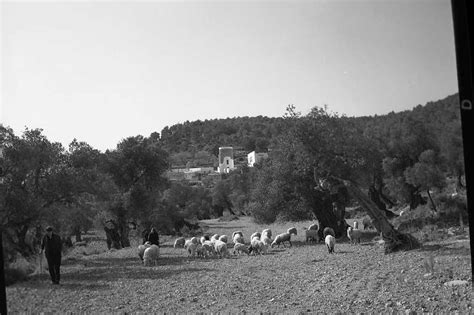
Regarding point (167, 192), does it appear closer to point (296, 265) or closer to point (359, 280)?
point (296, 265)

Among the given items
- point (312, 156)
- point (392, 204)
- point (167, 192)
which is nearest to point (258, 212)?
A: point (312, 156)

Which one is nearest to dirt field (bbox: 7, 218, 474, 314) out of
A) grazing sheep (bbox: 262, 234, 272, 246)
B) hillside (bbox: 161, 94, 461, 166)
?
hillside (bbox: 161, 94, 461, 166)

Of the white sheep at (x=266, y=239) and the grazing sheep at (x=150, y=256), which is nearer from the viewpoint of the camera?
the grazing sheep at (x=150, y=256)

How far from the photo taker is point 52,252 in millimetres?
4266

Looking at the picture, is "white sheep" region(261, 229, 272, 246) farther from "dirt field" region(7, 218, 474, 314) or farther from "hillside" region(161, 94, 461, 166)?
"dirt field" region(7, 218, 474, 314)

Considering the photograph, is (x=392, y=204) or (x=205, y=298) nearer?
(x=205, y=298)

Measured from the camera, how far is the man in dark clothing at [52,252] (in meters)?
4.12

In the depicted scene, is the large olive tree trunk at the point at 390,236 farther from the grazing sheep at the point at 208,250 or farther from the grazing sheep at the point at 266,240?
the grazing sheep at the point at 208,250

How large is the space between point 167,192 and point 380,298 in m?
15.0

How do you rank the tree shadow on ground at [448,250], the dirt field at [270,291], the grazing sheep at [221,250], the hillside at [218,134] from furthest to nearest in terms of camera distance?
the grazing sheep at [221,250] < the tree shadow on ground at [448,250] < the hillside at [218,134] < the dirt field at [270,291]

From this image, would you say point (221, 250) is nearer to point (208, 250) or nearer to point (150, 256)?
point (208, 250)

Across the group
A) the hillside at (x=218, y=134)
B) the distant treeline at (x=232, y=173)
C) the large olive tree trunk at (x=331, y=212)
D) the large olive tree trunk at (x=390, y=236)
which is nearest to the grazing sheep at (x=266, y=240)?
the distant treeline at (x=232, y=173)

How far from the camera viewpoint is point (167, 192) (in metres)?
18.3

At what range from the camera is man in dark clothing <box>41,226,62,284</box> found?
412 centimetres
